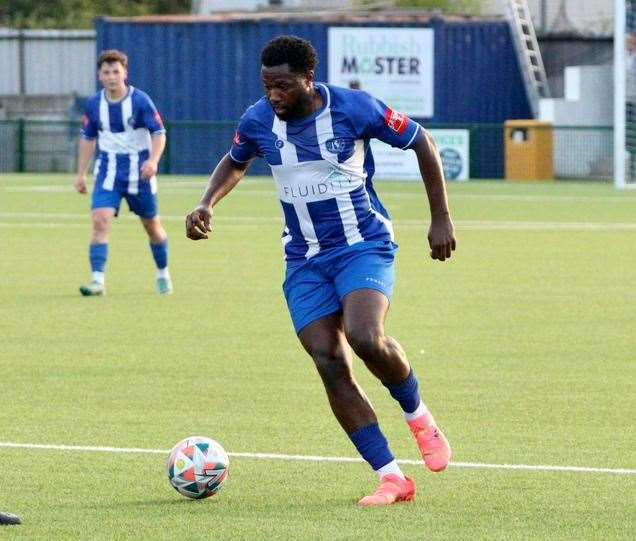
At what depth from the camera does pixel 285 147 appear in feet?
24.1

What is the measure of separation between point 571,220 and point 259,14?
850 inches

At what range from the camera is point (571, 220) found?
26.1m

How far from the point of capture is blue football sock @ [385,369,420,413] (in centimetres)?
722

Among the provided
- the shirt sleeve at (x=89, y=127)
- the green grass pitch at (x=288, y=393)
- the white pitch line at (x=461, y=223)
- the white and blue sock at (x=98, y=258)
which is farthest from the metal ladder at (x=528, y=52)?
the white and blue sock at (x=98, y=258)

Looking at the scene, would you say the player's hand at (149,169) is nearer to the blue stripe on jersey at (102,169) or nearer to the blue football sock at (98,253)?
the blue stripe on jersey at (102,169)

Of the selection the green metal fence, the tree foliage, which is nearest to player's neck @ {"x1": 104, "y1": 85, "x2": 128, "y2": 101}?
the green metal fence

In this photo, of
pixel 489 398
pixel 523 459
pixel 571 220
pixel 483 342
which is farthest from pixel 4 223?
pixel 523 459

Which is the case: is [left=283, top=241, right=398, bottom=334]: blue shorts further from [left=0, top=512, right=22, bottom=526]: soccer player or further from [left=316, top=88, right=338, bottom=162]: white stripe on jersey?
[left=0, top=512, right=22, bottom=526]: soccer player

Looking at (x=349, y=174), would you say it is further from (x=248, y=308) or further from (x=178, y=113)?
(x=178, y=113)

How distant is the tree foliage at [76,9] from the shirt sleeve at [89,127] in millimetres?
48259

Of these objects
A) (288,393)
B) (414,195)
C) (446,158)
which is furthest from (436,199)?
(446,158)

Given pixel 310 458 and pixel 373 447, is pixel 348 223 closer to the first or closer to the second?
pixel 373 447

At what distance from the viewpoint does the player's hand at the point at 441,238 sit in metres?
7.21

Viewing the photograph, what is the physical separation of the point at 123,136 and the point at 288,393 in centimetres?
631
